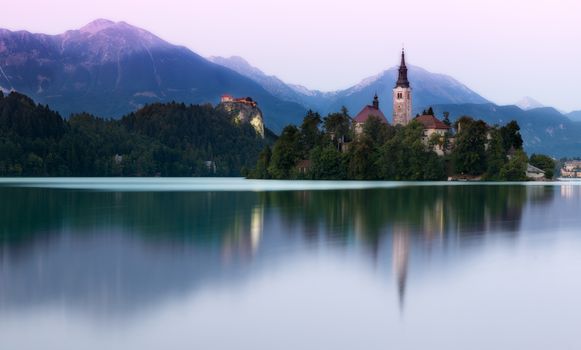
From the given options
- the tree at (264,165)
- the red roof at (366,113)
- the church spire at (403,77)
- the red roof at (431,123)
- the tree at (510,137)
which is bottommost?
the tree at (264,165)

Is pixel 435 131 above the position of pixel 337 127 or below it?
below

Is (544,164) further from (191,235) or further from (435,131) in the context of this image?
(191,235)

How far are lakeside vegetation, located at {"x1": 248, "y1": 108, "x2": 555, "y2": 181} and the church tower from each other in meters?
37.3

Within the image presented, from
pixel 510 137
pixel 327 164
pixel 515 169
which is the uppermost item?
pixel 510 137

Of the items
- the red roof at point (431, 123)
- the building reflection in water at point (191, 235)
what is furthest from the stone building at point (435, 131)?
the building reflection in water at point (191, 235)

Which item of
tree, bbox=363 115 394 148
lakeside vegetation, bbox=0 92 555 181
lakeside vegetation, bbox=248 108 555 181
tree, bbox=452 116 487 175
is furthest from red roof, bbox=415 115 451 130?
tree, bbox=452 116 487 175

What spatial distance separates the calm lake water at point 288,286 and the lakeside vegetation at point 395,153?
97470 millimetres

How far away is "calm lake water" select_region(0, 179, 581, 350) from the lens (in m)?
12.6

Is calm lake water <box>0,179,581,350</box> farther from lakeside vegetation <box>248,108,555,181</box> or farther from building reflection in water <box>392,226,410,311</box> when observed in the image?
lakeside vegetation <box>248,108,555,181</box>

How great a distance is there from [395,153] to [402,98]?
2091 inches

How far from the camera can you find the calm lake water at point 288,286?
12.6 m

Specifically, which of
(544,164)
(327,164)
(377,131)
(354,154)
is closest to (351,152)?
(354,154)

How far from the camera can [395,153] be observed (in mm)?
129375

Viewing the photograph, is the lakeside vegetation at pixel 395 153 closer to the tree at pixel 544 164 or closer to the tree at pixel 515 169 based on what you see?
the tree at pixel 515 169
